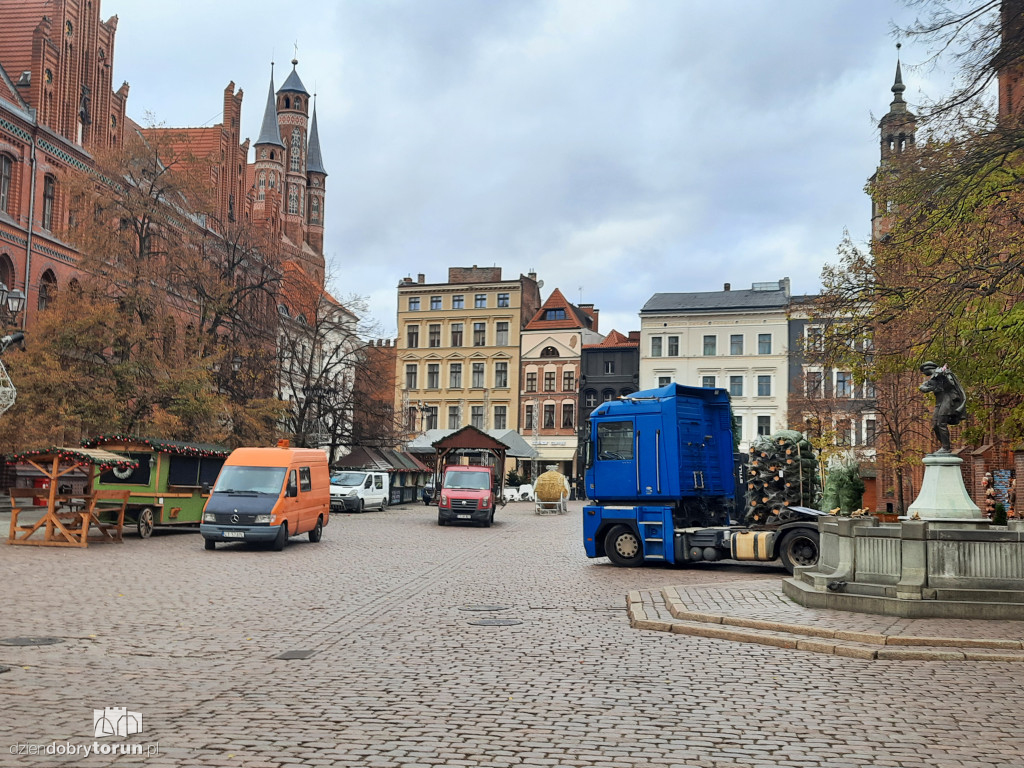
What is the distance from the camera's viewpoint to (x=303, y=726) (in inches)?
273

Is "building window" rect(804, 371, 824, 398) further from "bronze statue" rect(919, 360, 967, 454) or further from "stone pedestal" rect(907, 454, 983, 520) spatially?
"stone pedestal" rect(907, 454, 983, 520)

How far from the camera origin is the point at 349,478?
45.9 m

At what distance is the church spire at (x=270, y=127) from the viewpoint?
93500mm

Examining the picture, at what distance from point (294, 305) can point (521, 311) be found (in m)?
36.4

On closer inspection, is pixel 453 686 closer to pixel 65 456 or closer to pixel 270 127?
pixel 65 456

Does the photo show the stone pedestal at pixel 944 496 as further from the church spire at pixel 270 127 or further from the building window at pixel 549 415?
the church spire at pixel 270 127

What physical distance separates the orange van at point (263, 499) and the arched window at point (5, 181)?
80.0 feet

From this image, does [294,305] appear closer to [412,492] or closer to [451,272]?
[412,492]

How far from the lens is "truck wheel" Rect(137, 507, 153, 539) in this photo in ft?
84.7

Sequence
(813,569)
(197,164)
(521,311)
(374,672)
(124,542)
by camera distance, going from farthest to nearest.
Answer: (521,311) < (197,164) < (124,542) < (813,569) < (374,672)

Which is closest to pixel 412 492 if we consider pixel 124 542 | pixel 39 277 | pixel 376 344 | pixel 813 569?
pixel 376 344

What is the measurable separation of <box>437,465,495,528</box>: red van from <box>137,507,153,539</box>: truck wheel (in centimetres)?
1188

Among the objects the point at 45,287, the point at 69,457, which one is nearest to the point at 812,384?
the point at 45,287

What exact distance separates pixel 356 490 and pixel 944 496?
113 ft
